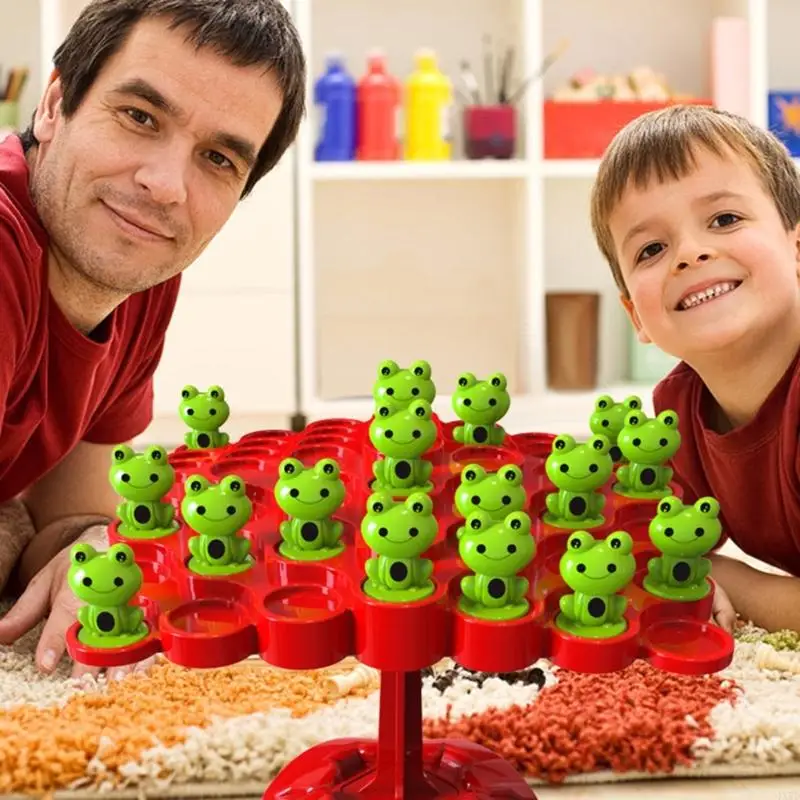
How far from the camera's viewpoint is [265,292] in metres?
2.28

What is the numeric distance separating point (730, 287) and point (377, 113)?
134 cm

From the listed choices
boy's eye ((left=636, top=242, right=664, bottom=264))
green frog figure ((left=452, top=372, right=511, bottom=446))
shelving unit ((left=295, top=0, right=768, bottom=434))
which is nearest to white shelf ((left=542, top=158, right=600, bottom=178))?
shelving unit ((left=295, top=0, right=768, bottom=434))

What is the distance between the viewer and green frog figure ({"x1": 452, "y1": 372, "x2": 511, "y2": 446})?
995 mm

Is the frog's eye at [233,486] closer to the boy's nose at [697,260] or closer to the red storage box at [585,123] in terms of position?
the boy's nose at [697,260]

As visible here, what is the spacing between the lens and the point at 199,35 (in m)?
1.08

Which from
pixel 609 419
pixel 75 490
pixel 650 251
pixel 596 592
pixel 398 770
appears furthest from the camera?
pixel 75 490

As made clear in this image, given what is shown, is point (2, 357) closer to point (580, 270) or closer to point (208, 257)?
point (208, 257)

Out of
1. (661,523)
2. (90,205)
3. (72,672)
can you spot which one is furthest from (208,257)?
(661,523)

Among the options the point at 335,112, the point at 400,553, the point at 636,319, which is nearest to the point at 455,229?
the point at 335,112

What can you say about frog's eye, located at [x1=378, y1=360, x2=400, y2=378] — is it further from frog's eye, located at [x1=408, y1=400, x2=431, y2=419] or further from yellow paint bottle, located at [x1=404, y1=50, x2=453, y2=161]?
yellow paint bottle, located at [x1=404, y1=50, x2=453, y2=161]

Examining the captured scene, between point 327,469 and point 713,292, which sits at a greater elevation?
point 713,292

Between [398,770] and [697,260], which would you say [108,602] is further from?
[697,260]

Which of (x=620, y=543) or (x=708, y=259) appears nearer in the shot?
(x=620, y=543)

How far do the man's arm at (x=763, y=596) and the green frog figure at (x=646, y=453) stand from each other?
12.4 inches
